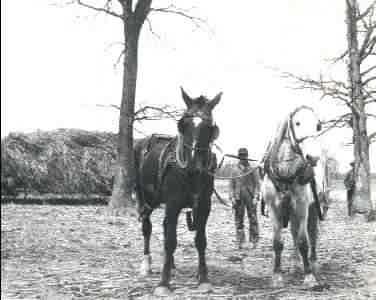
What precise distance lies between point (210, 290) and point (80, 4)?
31.4ft

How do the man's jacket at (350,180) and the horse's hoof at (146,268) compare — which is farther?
the man's jacket at (350,180)

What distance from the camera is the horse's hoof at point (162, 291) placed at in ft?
20.1

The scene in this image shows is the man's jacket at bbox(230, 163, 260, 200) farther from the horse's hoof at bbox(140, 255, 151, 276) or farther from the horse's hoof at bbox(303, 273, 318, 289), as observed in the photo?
the horse's hoof at bbox(303, 273, 318, 289)

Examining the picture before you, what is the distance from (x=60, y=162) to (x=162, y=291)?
38.3ft

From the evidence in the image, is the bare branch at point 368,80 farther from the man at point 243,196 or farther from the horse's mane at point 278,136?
the horse's mane at point 278,136

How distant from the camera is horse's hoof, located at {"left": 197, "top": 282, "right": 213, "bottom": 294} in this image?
629 centimetres

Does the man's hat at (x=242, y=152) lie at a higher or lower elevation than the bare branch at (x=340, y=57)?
lower

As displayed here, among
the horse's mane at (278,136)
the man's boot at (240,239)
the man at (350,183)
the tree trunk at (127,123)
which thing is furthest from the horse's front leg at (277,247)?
the man at (350,183)

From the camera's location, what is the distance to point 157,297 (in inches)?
238

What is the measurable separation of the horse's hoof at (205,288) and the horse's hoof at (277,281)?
86 centimetres

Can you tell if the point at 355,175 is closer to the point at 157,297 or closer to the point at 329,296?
the point at 329,296

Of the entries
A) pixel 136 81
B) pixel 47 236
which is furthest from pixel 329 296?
pixel 136 81

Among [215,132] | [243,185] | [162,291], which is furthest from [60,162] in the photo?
[215,132]

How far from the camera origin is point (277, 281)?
6.73 metres
